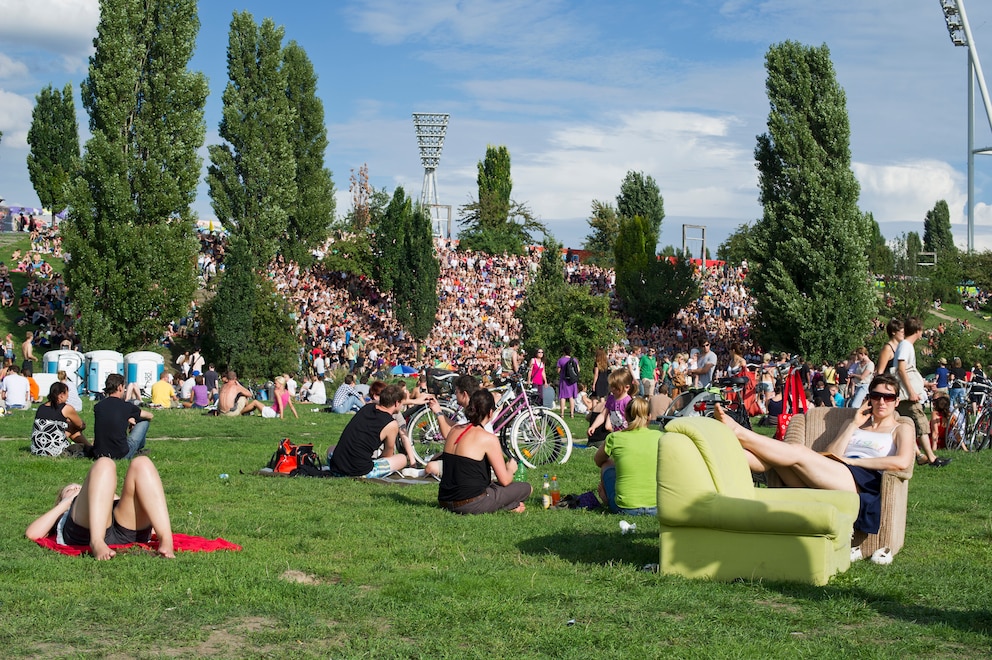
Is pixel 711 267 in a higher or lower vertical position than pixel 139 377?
higher

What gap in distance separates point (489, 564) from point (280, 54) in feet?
128

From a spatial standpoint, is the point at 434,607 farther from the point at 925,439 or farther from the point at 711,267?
the point at 711,267

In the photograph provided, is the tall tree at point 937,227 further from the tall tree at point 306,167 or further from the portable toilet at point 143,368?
the portable toilet at point 143,368

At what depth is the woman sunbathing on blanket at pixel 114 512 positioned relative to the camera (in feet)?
21.0

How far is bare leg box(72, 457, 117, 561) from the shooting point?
6359mm

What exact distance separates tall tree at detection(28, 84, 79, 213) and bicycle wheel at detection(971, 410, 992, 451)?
52485 mm

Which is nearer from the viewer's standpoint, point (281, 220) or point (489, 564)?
point (489, 564)

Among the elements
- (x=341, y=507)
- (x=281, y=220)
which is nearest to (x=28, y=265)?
(x=281, y=220)

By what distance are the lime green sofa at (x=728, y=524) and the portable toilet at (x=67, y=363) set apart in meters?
25.9

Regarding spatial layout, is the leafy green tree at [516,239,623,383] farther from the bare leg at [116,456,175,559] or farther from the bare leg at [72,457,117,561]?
the bare leg at [72,457,117,561]

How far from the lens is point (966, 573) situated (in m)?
6.49

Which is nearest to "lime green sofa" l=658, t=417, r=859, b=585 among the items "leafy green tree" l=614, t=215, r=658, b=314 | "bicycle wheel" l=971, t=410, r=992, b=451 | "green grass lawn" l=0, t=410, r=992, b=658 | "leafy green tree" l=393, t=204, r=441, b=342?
"green grass lawn" l=0, t=410, r=992, b=658

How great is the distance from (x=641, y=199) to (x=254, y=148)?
41.5 metres

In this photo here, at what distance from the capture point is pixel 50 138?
5891cm
